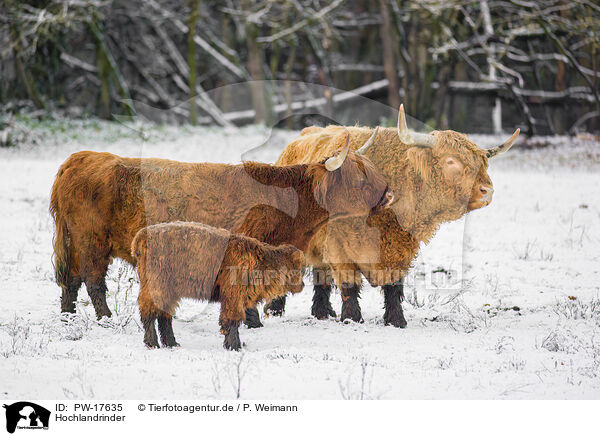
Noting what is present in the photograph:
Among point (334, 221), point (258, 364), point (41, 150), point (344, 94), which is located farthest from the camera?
point (344, 94)

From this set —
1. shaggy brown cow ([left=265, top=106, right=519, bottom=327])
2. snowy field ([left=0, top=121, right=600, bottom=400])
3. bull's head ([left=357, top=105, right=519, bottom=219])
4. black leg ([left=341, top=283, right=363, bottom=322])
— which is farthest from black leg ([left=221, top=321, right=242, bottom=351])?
bull's head ([left=357, top=105, right=519, bottom=219])

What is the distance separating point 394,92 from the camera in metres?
18.0

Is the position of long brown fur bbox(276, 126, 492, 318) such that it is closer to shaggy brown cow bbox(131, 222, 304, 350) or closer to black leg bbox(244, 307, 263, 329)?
black leg bbox(244, 307, 263, 329)

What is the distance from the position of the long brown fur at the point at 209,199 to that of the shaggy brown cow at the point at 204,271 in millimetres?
470

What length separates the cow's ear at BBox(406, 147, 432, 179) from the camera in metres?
5.42

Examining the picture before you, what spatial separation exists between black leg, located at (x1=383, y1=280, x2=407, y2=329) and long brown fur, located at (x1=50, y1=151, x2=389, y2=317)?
2.80 feet

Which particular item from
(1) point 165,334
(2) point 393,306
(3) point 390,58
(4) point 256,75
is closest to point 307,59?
(4) point 256,75

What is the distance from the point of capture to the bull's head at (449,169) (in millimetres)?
5309

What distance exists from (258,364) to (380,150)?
226 centimetres

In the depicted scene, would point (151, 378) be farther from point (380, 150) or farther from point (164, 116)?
point (164, 116)

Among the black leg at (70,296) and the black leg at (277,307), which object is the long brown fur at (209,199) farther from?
the black leg at (277,307)

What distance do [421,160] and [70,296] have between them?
117 inches

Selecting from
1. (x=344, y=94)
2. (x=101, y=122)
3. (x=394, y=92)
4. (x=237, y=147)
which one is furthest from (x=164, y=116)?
(x=237, y=147)

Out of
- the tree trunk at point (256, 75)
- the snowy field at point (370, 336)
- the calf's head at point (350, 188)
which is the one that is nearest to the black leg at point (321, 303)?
the snowy field at point (370, 336)
